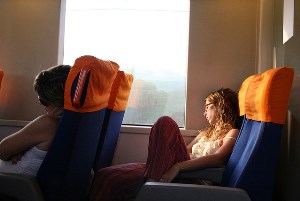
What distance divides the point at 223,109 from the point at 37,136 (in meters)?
1.19

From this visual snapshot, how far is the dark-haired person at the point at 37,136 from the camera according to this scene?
1.36m

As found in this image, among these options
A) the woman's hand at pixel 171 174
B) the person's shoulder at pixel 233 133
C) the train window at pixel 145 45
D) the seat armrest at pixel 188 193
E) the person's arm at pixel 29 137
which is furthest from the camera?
the train window at pixel 145 45

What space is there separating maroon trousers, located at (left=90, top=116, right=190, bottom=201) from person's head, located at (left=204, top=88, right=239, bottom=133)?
471 mm

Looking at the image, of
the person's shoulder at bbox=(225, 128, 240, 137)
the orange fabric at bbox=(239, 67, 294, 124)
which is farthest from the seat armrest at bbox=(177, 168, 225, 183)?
the orange fabric at bbox=(239, 67, 294, 124)

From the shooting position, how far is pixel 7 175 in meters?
1.27

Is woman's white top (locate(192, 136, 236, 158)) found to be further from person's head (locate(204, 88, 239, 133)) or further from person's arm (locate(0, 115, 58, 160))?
person's arm (locate(0, 115, 58, 160))

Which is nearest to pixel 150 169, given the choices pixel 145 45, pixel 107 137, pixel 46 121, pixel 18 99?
pixel 107 137

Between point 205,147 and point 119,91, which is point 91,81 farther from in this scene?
point 205,147

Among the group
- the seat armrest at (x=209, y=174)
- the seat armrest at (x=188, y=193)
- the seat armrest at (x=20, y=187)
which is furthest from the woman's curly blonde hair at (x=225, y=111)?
the seat armrest at (x=20, y=187)

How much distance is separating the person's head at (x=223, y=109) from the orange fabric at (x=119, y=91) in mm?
587

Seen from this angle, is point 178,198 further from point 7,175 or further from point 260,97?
point 7,175

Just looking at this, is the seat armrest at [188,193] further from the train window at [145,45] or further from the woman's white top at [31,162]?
the train window at [145,45]

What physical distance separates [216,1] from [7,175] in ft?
6.46

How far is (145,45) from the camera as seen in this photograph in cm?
268
